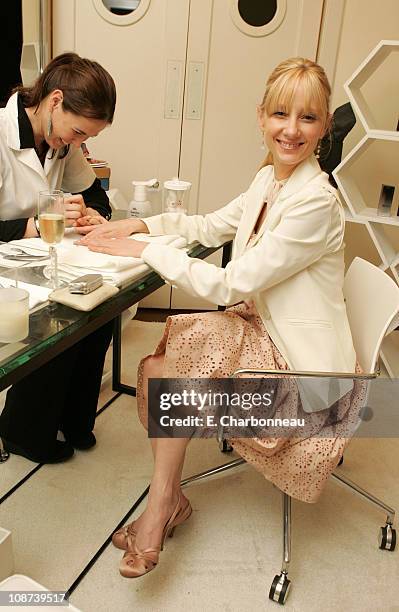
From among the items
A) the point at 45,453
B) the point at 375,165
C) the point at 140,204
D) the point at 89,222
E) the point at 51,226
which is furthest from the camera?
the point at 375,165

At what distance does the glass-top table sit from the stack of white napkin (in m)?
0.02

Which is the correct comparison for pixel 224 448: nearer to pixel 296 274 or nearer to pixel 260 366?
pixel 260 366

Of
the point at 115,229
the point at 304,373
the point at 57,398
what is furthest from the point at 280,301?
the point at 57,398

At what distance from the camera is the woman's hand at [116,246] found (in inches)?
56.1

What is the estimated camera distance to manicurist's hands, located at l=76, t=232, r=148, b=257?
4.67ft

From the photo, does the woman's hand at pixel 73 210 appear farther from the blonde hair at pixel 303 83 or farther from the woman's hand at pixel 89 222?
the blonde hair at pixel 303 83

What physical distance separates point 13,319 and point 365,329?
3.03 feet

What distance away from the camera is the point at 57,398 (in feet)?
5.69

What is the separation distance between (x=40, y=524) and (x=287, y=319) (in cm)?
93

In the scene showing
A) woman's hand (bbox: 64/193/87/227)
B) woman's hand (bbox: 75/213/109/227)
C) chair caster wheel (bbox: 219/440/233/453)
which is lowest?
chair caster wheel (bbox: 219/440/233/453)

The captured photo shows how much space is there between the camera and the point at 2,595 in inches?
38.4

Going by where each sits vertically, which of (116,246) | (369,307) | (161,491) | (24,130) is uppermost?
(24,130)

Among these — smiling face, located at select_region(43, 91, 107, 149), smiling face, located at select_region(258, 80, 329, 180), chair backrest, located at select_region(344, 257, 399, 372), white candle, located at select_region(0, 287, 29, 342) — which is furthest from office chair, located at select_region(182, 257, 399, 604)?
smiling face, located at select_region(43, 91, 107, 149)

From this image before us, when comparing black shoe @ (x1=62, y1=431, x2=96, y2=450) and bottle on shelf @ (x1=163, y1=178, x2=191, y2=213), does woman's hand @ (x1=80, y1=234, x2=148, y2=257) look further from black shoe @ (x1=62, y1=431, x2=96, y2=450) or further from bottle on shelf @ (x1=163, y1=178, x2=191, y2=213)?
black shoe @ (x1=62, y1=431, x2=96, y2=450)
